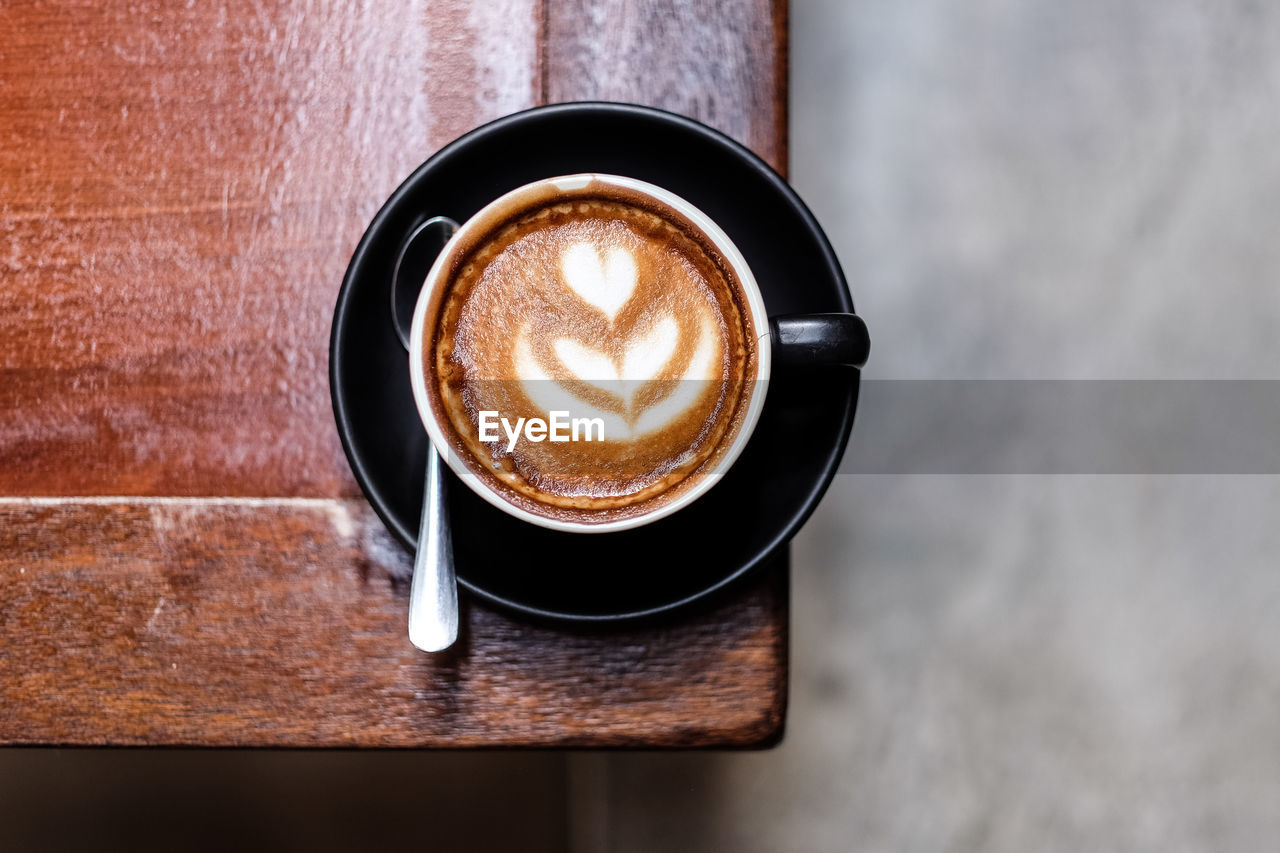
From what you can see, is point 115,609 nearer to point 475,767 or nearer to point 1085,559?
point 475,767

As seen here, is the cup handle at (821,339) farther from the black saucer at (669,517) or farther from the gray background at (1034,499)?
the gray background at (1034,499)

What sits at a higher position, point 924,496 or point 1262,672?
point 924,496

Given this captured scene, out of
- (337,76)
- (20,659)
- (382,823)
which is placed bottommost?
(382,823)

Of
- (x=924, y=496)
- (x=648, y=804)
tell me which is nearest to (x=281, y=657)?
(x=648, y=804)

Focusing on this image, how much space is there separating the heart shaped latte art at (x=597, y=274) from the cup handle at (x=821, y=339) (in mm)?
106

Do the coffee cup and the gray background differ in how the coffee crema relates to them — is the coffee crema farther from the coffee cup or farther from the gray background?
the gray background

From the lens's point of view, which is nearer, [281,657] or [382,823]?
[281,657]

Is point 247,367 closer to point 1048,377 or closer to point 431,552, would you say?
point 431,552

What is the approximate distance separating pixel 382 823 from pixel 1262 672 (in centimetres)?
108

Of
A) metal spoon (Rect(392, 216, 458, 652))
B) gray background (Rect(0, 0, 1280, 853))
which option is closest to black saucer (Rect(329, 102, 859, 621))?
metal spoon (Rect(392, 216, 458, 652))

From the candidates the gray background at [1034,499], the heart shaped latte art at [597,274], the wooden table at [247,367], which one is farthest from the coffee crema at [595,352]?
the gray background at [1034,499]

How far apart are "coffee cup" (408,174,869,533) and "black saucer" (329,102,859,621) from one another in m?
0.04

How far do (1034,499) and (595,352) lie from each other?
0.73 m

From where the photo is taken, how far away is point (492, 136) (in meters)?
0.54
